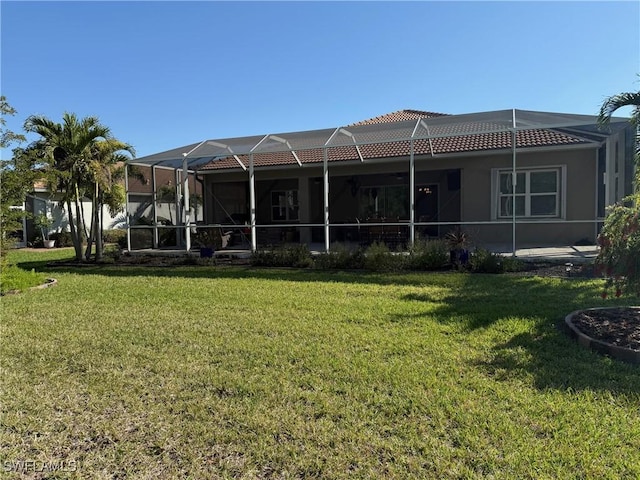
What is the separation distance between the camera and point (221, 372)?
381 cm

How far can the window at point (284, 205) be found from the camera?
19.4m

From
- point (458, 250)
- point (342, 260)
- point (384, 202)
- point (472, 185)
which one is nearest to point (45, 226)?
point (384, 202)

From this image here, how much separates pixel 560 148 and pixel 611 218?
31.9 ft

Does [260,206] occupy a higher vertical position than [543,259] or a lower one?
Result: higher

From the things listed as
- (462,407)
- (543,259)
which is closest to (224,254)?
(543,259)

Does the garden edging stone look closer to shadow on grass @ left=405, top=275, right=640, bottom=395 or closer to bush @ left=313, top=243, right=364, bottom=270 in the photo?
shadow on grass @ left=405, top=275, right=640, bottom=395

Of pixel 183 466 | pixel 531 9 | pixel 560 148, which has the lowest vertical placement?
pixel 183 466

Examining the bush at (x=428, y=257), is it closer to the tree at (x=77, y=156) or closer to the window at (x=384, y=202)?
the window at (x=384, y=202)

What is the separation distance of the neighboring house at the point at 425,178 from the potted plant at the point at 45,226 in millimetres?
5075

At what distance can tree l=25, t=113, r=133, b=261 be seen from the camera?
12055mm

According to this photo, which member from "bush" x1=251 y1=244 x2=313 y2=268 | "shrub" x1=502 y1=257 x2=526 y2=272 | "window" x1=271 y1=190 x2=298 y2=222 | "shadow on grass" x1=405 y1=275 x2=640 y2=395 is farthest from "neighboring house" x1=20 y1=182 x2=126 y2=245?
"shadow on grass" x1=405 y1=275 x2=640 y2=395

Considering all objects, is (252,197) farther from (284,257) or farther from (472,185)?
(472,185)

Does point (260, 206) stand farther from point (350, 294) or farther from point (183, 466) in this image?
point (183, 466)

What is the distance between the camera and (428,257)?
9.65m
